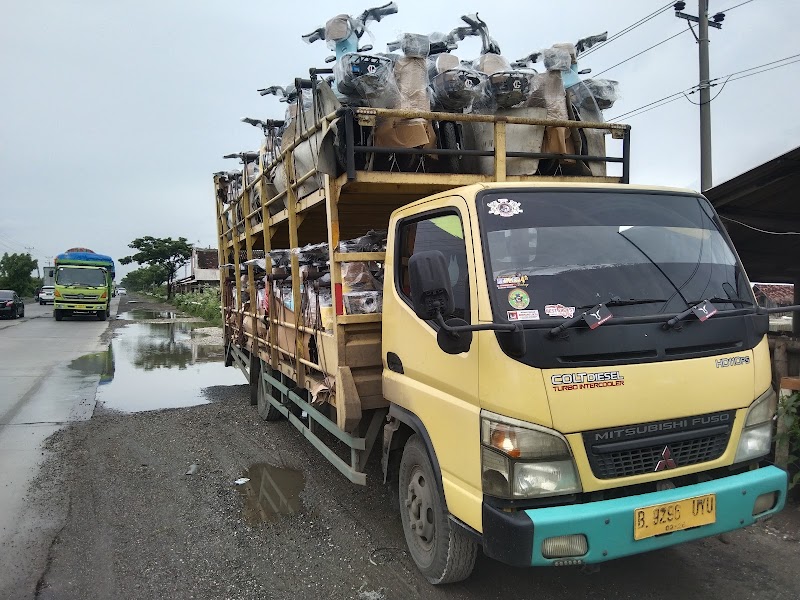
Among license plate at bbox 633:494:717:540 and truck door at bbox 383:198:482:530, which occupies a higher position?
truck door at bbox 383:198:482:530

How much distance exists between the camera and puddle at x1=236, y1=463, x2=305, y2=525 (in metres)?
4.40

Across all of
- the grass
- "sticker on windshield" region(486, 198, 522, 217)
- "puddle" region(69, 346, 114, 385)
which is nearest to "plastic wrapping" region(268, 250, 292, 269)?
"sticker on windshield" region(486, 198, 522, 217)

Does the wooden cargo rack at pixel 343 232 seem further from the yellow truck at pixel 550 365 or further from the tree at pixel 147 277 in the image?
the tree at pixel 147 277

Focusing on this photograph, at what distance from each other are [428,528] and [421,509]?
110mm

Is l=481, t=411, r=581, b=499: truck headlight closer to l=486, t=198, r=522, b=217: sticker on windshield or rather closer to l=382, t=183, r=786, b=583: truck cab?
l=382, t=183, r=786, b=583: truck cab

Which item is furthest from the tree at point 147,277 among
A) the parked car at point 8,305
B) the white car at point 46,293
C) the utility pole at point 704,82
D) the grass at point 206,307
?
the utility pole at point 704,82

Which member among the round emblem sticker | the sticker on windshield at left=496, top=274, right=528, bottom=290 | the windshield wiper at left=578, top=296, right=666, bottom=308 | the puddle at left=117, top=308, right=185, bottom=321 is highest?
the sticker on windshield at left=496, top=274, right=528, bottom=290

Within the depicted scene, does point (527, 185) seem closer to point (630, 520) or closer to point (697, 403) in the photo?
point (697, 403)

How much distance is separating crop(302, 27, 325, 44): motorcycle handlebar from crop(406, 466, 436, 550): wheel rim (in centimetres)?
325

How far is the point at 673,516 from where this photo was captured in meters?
2.54

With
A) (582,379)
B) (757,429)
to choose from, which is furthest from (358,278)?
(757,429)

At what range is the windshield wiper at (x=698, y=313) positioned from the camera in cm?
265

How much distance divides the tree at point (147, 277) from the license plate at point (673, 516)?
62.8 meters

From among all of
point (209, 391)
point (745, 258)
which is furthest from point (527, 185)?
point (209, 391)
